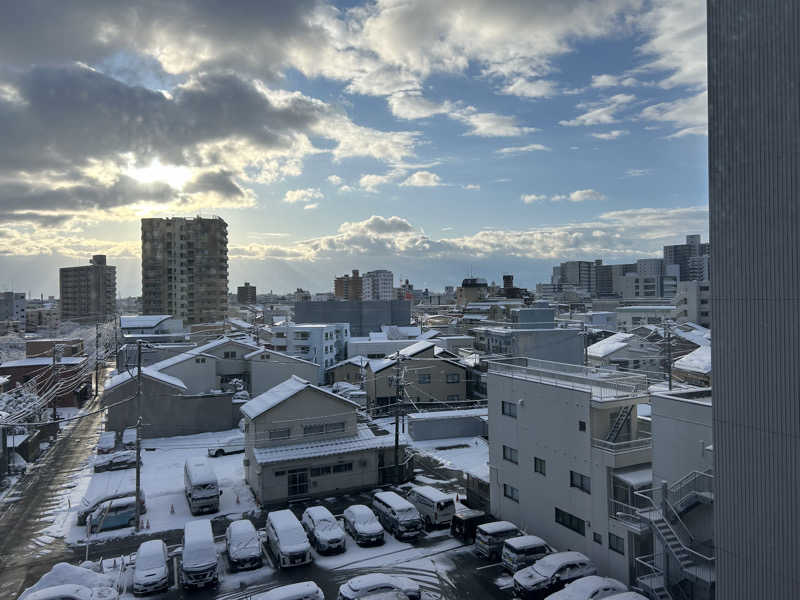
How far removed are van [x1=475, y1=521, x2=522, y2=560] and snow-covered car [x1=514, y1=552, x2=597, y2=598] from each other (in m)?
1.95

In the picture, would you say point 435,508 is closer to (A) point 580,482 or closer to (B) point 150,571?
(A) point 580,482

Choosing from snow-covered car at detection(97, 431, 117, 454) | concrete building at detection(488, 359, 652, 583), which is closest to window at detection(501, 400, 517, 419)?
concrete building at detection(488, 359, 652, 583)

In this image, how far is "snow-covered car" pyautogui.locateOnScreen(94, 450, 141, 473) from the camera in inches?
1178

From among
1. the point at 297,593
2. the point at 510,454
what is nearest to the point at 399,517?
the point at 510,454

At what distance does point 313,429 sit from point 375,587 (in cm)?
1191

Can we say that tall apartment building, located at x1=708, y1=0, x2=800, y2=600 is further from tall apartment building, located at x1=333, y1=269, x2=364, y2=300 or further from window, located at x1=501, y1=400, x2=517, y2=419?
tall apartment building, located at x1=333, y1=269, x2=364, y2=300

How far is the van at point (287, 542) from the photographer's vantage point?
18094 mm

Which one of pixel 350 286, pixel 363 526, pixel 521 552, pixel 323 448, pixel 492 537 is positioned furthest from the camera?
pixel 350 286

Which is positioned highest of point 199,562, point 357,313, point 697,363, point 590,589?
point 357,313

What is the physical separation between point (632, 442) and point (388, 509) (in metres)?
10.2

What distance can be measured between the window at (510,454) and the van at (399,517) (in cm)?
442

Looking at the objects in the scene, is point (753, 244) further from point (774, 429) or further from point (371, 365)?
point (371, 365)

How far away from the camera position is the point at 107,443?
109 feet

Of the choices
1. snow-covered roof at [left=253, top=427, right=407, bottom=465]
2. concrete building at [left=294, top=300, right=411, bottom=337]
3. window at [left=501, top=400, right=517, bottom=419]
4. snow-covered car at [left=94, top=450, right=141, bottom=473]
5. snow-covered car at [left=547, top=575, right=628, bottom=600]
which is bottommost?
snow-covered car at [left=94, top=450, right=141, bottom=473]
